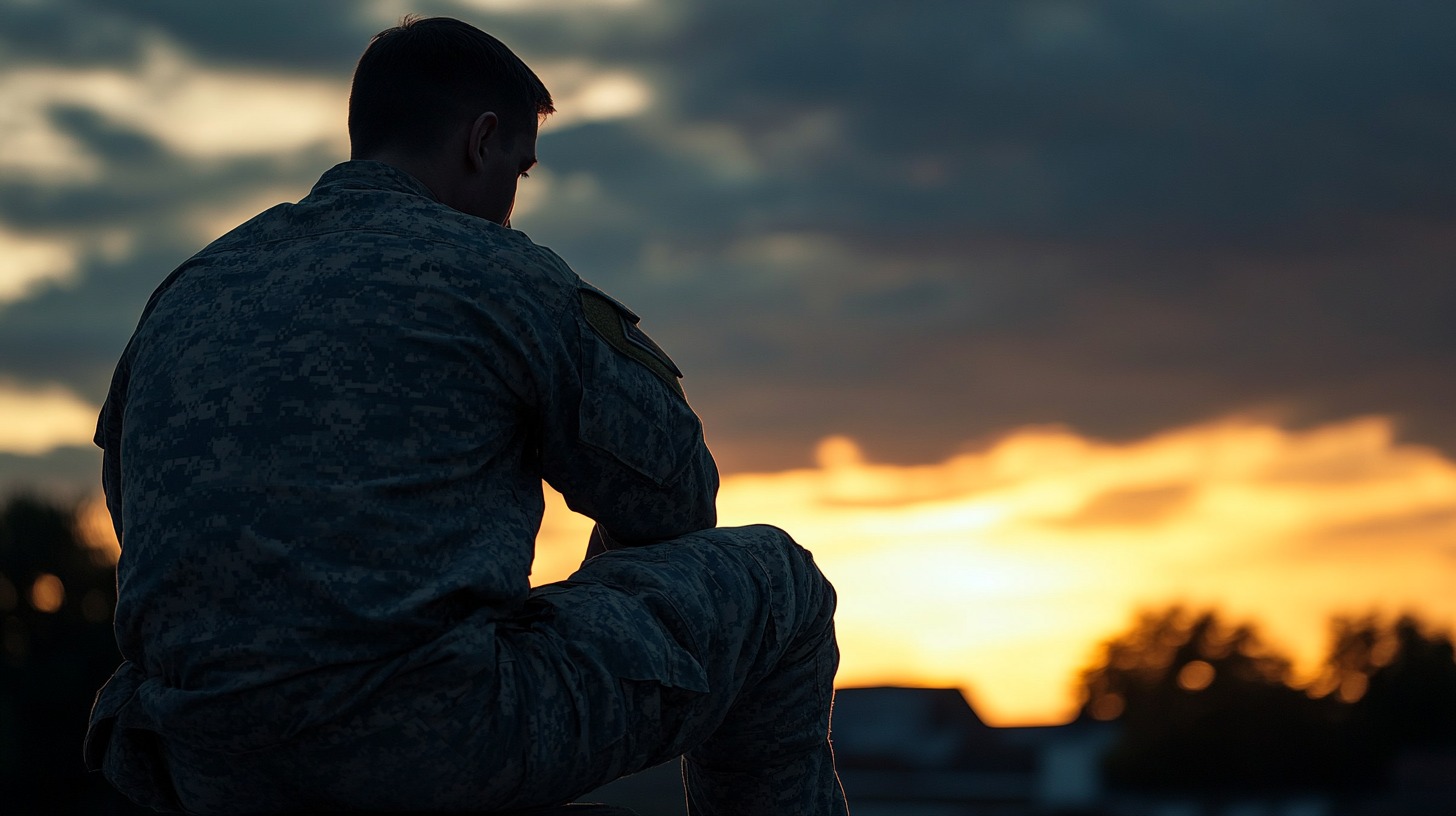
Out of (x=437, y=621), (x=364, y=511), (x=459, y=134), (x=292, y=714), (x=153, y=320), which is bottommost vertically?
(x=292, y=714)

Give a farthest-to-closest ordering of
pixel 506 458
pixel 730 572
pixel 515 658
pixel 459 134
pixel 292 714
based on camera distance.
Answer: pixel 459 134 → pixel 730 572 → pixel 506 458 → pixel 515 658 → pixel 292 714

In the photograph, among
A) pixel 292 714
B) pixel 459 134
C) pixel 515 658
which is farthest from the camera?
pixel 459 134

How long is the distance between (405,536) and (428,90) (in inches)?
42.2

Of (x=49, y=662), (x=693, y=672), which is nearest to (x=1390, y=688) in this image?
(x=49, y=662)

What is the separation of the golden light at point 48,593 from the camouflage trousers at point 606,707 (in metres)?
37.2

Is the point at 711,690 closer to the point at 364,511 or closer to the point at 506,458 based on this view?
the point at 506,458

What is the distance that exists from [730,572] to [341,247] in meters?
0.93

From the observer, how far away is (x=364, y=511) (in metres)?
2.14

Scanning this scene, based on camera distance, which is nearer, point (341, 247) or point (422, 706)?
point (422, 706)

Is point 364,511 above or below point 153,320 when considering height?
below

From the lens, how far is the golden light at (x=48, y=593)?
116 feet

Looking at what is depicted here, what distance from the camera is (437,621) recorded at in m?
2.18

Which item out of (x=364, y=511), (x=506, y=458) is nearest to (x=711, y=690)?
(x=506, y=458)

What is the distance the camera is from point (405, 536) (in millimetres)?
2162
